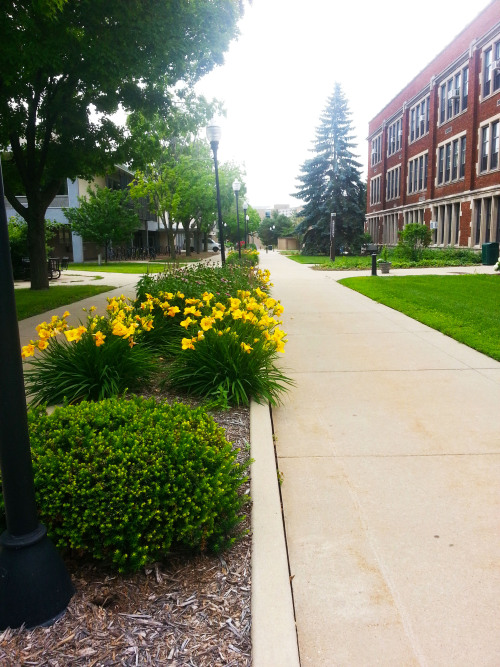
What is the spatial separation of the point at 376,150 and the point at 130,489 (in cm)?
5536

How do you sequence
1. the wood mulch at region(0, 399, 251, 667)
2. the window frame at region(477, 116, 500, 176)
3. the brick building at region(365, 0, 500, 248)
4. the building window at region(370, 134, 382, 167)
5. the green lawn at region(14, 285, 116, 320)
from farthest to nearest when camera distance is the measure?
the building window at region(370, 134, 382, 167) → the brick building at region(365, 0, 500, 248) → the window frame at region(477, 116, 500, 176) → the green lawn at region(14, 285, 116, 320) → the wood mulch at region(0, 399, 251, 667)

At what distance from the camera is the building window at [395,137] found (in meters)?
45.9

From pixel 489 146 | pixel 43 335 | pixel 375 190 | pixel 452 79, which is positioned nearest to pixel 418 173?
pixel 452 79

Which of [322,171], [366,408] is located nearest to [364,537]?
[366,408]

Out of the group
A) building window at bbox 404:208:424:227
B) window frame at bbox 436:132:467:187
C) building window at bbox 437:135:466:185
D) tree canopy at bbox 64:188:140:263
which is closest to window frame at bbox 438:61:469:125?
window frame at bbox 436:132:467:187

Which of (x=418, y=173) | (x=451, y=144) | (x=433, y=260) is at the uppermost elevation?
(x=451, y=144)

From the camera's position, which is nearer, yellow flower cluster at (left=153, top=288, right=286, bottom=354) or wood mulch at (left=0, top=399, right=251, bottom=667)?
wood mulch at (left=0, top=399, right=251, bottom=667)

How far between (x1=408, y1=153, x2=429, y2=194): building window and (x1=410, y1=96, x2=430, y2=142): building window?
1641 millimetres

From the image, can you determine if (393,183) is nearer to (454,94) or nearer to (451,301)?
(454,94)

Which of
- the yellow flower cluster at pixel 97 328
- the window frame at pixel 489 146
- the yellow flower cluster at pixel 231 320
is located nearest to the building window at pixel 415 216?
the window frame at pixel 489 146

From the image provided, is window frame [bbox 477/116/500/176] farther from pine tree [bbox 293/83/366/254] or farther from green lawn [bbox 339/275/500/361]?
pine tree [bbox 293/83/366/254]

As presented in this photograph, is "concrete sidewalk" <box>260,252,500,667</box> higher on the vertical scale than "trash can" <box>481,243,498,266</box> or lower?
lower

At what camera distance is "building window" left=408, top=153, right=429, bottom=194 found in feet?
132

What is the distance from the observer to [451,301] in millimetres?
13172
